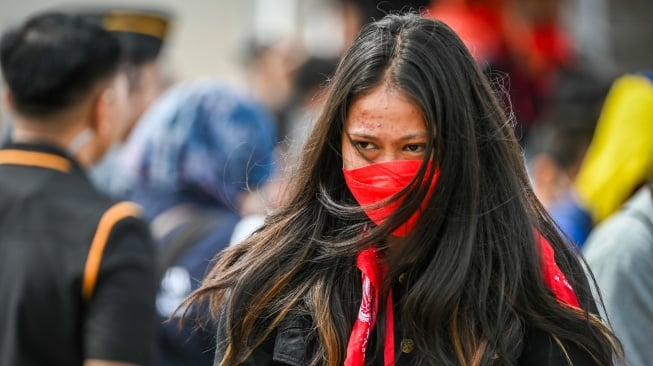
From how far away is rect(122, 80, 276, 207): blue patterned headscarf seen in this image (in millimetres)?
4426

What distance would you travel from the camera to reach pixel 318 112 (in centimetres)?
276

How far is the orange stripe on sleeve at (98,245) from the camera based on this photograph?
10.3ft

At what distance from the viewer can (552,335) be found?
2479mm

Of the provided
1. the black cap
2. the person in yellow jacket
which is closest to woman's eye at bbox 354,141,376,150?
the person in yellow jacket

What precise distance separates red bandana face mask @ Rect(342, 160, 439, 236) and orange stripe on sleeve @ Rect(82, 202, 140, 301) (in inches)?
35.2

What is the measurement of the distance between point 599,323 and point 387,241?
1.58 ft

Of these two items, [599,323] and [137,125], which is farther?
[137,125]

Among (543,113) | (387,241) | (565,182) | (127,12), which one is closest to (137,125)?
(127,12)

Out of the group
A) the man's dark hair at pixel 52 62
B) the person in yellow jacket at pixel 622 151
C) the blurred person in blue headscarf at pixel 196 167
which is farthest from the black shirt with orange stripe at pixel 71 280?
the person in yellow jacket at pixel 622 151

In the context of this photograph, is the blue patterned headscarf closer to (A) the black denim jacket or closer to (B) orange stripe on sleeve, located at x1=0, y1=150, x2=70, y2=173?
(B) orange stripe on sleeve, located at x1=0, y1=150, x2=70, y2=173

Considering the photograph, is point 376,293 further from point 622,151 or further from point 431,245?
point 622,151

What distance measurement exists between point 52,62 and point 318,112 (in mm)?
1117

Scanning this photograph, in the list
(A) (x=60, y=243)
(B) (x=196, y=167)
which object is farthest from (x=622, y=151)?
(A) (x=60, y=243)

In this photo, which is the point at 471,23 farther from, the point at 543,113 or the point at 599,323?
the point at 599,323
